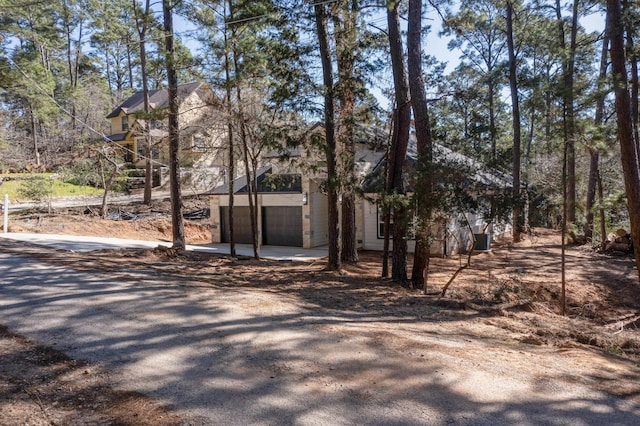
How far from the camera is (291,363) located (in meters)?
4.86

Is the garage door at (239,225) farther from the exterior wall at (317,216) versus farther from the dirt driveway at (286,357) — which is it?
the dirt driveway at (286,357)

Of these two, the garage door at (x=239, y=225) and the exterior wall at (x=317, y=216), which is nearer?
the exterior wall at (x=317, y=216)

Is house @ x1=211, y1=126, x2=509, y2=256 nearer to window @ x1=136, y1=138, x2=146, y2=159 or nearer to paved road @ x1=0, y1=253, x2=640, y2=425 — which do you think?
window @ x1=136, y1=138, x2=146, y2=159

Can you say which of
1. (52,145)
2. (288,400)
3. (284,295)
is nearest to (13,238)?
(284,295)

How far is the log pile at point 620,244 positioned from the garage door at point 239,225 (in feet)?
48.7

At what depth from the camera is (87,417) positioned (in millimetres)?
3633

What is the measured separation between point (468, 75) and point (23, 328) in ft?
110

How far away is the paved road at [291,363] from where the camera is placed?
3.91 meters

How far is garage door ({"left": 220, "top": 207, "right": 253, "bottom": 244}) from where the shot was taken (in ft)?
68.0

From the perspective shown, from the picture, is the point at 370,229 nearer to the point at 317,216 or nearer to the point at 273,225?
the point at 317,216

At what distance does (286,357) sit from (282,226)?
1506cm

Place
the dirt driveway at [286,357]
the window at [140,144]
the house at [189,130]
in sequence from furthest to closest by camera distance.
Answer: the window at [140,144], the house at [189,130], the dirt driveway at [286,357]

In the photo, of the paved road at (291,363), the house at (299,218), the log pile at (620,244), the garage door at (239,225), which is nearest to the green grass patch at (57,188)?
the garage door at (239,225)

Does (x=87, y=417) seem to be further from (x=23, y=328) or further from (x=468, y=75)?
(x=468, y=75)
